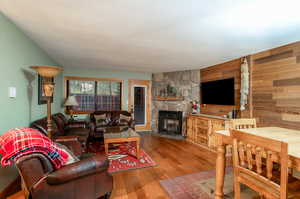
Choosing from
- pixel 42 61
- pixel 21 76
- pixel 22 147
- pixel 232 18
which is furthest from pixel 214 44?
pixel 42 61

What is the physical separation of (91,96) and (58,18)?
3.69 metres

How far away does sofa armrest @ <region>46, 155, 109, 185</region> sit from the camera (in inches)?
52.3

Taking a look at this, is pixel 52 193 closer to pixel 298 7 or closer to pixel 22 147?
pixel 22 147

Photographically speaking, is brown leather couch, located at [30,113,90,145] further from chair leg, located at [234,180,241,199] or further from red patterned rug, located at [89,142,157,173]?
chair leg, located at [234,180,241,199]

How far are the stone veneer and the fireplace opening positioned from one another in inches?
6.4

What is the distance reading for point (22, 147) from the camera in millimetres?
1268

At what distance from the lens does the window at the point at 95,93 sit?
5.18m

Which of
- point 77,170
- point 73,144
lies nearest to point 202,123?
point 73,144

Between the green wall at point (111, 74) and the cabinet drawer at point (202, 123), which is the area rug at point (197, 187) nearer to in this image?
the cabinet drawer at point (202, 123)

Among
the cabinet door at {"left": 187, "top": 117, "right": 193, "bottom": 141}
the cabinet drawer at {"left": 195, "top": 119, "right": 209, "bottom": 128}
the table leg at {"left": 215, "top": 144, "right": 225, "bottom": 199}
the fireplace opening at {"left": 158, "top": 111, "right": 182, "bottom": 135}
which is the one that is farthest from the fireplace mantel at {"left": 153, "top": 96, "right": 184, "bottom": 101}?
the table leg at {"left": 215, "top": 144, "right": 225, "bottom": 199}

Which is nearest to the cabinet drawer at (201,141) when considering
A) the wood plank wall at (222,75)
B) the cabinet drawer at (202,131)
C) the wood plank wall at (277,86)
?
the cabinet drawer at (202,131)

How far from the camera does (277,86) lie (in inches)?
113

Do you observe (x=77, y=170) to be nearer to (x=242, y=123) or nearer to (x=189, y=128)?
(x=242, y=123)

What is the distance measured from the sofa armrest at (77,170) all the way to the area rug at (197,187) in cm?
108
